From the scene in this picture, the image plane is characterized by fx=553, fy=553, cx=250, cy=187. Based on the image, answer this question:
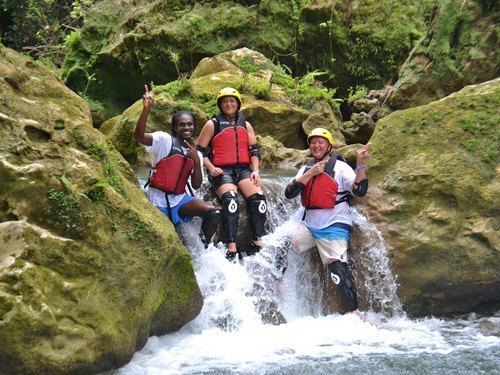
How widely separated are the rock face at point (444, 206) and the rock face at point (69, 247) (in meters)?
2.45

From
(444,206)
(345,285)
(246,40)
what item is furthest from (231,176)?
(246,40)

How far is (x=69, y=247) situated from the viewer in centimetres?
404

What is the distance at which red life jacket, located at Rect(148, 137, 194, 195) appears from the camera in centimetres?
590

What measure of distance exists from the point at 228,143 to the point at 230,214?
35.6 inches

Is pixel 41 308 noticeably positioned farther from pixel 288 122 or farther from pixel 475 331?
pixel 288 122

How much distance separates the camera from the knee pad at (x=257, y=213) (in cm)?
636

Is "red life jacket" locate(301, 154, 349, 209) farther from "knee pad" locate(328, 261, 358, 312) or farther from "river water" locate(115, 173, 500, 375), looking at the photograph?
"knee pad" locate(328, 261, 358, 312)

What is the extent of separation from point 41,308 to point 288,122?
345 inches

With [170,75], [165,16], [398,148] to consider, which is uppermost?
[165,16]

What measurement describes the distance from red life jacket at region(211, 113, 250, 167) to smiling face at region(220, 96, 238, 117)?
9 centimetres

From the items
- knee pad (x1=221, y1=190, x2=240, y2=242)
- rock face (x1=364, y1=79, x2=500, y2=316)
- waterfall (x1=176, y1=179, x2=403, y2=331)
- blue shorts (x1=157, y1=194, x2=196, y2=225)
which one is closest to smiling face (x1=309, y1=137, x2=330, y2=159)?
rock face (x1=364, y1=79, x2=500, y2=316)

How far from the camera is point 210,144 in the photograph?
21.7 feet

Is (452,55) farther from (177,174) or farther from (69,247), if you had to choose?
(69,247)

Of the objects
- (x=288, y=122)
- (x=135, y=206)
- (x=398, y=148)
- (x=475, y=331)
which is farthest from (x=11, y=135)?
(x=288, y=122)
